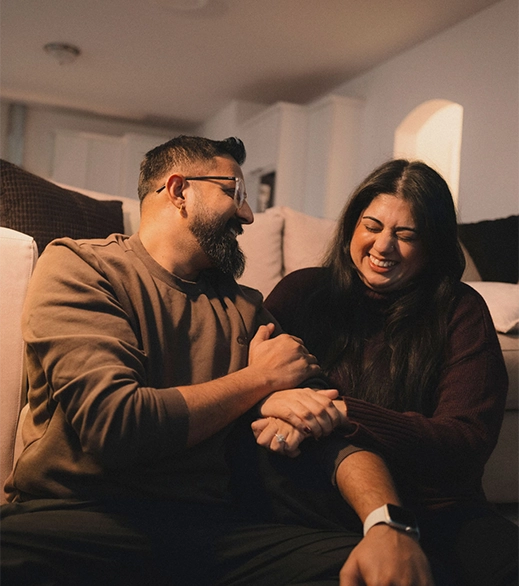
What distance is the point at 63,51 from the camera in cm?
584

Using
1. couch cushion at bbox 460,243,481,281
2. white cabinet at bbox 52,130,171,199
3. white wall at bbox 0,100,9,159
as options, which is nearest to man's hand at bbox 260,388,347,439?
couch cushion at bbox 460,243,481,281

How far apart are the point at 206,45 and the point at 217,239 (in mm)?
4654

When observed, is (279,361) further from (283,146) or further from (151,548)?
(283,146)

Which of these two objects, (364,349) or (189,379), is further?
(364,349)

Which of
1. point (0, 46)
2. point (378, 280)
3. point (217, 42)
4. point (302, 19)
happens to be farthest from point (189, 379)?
point (0, 46)

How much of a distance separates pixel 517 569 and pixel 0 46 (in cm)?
622

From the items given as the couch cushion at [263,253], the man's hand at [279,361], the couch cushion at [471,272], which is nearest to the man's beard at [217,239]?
the man's hand at [279,361]

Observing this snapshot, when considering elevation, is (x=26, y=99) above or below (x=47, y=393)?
above

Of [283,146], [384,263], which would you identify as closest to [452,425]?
[384,263]

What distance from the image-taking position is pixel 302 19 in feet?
16.1

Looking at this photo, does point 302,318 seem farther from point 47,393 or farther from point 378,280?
point 47,393

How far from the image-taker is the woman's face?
1.62m

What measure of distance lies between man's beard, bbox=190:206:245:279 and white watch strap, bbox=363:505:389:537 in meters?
0.58

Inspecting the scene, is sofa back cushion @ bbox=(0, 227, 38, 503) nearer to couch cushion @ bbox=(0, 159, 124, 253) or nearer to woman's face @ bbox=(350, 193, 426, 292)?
couch cushion @ bbox=(0, 159, 124, 253)
